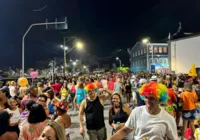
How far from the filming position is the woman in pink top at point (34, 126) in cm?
333

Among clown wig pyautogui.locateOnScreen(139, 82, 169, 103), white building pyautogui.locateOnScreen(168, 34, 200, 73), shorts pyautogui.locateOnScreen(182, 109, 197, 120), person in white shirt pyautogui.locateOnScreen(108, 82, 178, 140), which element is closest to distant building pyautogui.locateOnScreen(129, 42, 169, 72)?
white building pyautogui.locateOnScreen(168, 34, 200, 73)

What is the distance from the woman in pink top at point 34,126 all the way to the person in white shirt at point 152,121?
123cm

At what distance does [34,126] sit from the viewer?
337 cm

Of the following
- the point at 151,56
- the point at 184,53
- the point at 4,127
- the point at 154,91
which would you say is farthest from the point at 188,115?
the point at 151,56

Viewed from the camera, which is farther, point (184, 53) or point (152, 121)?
point (184, 53)

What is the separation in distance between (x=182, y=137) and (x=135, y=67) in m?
75.5

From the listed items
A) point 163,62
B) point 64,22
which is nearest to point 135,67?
point 163,62

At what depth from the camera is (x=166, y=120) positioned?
267 cm

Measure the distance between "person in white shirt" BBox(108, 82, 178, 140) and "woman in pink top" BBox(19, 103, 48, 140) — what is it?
123 cm

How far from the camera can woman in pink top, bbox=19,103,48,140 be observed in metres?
3.33

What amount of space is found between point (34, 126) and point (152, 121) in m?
1.79

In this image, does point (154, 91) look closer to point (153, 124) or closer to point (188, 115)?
point (153, 124)

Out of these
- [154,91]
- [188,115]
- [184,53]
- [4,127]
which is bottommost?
[188,115]

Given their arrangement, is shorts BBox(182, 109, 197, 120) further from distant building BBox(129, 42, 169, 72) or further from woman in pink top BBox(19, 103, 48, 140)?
distant building BBox(129, 42, 169, 72)
